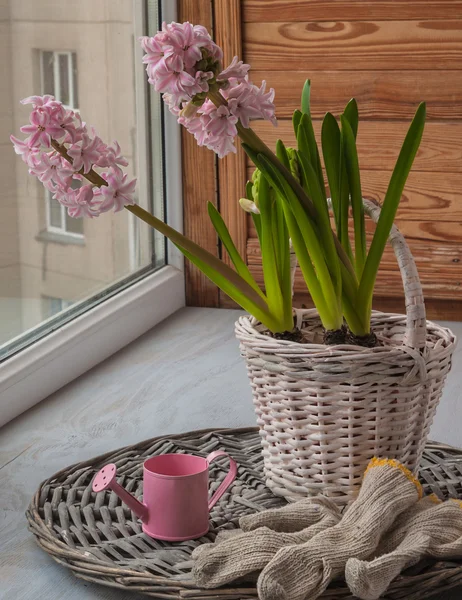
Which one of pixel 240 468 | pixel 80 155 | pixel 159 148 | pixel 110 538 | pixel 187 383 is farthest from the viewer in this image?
pixel 159 148

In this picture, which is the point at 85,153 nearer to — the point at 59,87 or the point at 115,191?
the point at 115,191

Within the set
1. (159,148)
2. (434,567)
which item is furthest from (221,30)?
(434,567)

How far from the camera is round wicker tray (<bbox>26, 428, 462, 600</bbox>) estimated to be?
0.90 meters

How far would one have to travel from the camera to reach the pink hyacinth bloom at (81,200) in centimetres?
89

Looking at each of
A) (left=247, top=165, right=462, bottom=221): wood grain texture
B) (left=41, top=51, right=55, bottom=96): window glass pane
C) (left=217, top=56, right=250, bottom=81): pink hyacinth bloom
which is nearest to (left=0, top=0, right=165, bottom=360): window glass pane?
(left=41, top=51, right=55, bottom=96): window glass pane

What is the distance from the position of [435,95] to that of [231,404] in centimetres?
83

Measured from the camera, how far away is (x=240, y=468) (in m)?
1.21

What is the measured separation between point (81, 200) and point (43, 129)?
8 centimetres

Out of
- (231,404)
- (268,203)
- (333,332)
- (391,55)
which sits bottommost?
(231,404)

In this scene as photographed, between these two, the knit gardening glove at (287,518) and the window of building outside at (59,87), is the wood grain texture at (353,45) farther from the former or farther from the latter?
the knit gardening glove at (287,518)

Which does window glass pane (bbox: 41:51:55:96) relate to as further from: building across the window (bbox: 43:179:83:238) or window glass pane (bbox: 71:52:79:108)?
building across the window (bbox: 43:179:83:238)

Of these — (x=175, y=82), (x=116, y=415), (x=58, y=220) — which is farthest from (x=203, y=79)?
(x=58, y=220)

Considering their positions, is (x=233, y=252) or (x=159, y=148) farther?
(x=159, y=148)

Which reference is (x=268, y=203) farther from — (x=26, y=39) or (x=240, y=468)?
(x=26, y=39)
